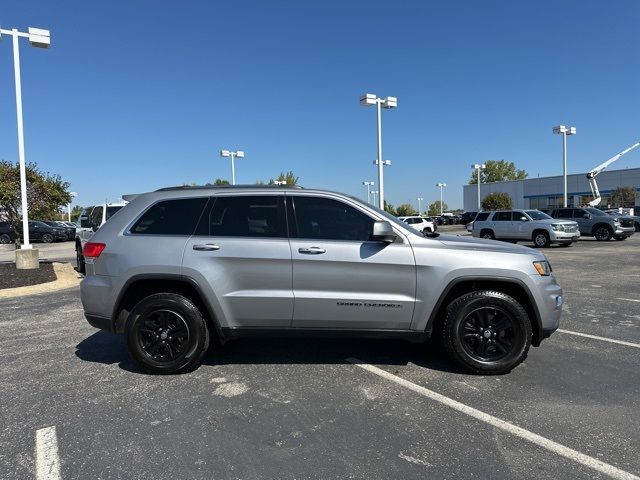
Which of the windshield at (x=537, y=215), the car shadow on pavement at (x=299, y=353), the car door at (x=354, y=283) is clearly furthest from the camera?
the windshield at (x=537, y=215)

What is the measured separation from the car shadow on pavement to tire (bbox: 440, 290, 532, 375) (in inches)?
9.8

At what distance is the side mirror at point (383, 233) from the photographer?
426 cm

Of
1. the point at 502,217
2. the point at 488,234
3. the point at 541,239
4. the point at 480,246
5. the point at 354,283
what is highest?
the point at 502,217

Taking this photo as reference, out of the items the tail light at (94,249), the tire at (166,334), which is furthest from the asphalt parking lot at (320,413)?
the tail light at (94,249)

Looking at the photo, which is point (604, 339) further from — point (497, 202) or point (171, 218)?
point (497, 202)

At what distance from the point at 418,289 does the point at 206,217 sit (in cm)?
217

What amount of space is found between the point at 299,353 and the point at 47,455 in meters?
2.66

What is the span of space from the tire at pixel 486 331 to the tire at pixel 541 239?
17915 millimetres

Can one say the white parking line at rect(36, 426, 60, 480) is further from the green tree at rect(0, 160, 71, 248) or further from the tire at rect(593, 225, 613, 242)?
the tire at rect(593, 225, 613, 242)

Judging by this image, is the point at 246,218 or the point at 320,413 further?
the point at 246,218

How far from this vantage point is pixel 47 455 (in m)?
3.16

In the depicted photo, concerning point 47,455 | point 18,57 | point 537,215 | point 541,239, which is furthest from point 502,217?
point 47,455

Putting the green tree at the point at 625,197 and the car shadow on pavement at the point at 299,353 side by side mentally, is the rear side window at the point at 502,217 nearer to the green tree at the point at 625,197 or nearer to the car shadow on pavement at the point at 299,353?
the car shadow on pavement at the point at 299,353

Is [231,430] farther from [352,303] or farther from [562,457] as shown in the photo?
[562,457]
